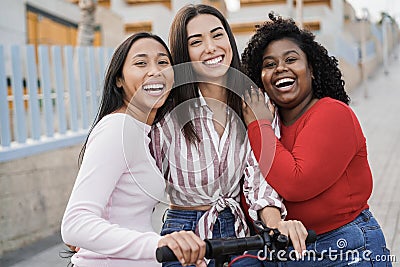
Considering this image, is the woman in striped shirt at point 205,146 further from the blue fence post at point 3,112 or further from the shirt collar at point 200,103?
the blue fence post at point 3,112

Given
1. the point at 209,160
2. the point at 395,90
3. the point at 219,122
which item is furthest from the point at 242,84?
the point at 395,90

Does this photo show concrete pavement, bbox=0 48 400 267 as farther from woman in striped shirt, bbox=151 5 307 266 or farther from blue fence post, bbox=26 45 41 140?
woman in striped shirt, bbox=151 5 307 266

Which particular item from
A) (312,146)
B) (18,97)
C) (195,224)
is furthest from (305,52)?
(18,97)

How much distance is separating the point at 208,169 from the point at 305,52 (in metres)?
0.70

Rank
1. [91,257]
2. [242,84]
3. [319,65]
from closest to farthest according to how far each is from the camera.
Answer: [91,257]
[242,84]
[319,65]

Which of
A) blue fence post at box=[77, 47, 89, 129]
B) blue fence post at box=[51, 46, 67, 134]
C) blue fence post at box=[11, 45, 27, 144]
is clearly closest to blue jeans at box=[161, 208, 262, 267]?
blue fence post at box=[11, 45, 27, 144]

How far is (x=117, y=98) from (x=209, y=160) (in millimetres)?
399

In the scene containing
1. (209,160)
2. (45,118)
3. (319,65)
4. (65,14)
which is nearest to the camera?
(209,160)

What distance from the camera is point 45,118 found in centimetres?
589

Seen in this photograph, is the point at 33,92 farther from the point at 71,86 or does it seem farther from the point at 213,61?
the point at 213,61

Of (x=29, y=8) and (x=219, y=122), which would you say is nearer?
(x=219, y=122)

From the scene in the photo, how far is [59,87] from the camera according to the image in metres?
6.07

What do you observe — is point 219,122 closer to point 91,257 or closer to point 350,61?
point 91,257

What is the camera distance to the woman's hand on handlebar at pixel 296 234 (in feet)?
6.29
